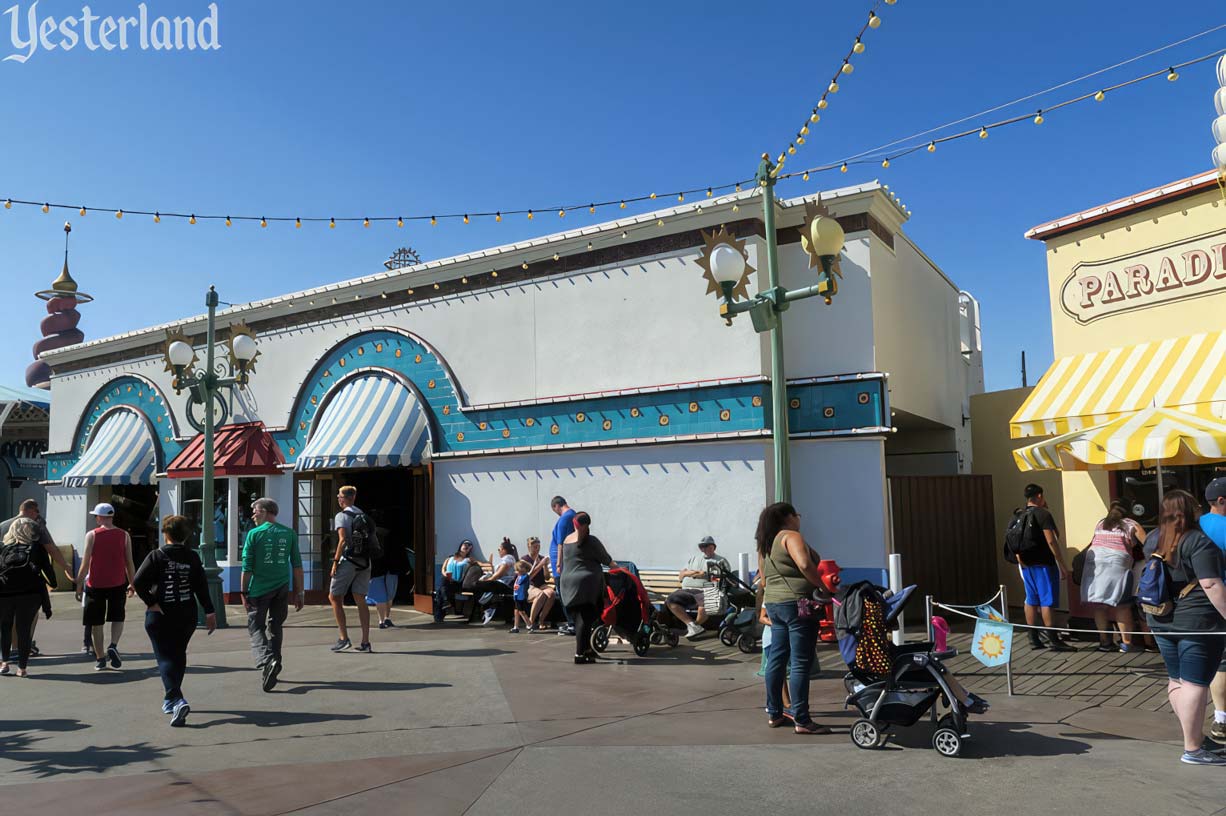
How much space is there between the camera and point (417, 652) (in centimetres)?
988

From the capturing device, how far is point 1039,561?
9531 mm

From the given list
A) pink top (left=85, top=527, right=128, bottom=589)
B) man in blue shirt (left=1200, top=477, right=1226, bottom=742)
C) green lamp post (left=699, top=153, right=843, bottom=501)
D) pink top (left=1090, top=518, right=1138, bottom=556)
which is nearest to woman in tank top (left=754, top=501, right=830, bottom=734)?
green lamp post (left=699, top=153, right=843, bottom=501)

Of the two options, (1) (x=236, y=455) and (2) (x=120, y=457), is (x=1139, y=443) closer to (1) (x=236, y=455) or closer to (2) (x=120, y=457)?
(1) (x=236, y=455)

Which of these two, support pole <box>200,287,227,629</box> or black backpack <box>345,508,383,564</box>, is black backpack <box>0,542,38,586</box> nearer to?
black backpack <box>345,508,383,564</box>

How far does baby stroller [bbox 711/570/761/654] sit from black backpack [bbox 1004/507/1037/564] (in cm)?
287

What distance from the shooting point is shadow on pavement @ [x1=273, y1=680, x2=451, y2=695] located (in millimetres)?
7852

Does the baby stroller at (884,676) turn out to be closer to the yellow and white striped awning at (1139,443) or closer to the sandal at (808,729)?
the sandal at (808,729)

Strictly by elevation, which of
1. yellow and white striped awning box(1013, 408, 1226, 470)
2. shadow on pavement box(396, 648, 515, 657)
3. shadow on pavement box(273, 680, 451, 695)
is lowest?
shadow on pavement box(396, 648, 515, 657)

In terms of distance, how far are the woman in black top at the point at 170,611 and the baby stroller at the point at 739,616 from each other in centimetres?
536

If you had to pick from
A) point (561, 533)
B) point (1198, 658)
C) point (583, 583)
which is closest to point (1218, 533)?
point (1198, 658)

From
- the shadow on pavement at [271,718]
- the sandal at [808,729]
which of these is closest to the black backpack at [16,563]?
the shadow on pavement at [271,718]

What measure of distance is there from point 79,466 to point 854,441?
16839 mm

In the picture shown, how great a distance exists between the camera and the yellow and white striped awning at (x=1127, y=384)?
9062mm

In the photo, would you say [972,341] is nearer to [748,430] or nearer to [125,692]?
[748,430]
